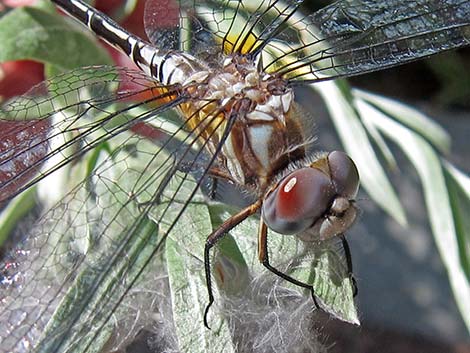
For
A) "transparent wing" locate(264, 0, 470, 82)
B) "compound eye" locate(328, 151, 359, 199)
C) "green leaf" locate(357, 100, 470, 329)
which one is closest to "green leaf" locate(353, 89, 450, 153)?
"green leaf" locate(357, 100, 470, 329)

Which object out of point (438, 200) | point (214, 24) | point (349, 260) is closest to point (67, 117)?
point (214, 24)

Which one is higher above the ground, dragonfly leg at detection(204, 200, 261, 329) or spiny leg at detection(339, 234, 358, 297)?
dragonfly leg at detection(204, 200, 261, 329)

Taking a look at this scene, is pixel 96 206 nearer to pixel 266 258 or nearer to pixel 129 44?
pixel 266 258

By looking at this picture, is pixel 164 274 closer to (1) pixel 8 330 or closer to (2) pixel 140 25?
(1) pixel 8 330

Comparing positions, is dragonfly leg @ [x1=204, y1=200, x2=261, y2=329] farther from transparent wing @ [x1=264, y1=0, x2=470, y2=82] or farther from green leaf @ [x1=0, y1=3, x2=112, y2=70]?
green leaf @ [x1=0, y1=3, x2=112, y2=70]

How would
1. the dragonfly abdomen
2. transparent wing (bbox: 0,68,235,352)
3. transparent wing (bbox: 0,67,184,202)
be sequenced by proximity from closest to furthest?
transparent wing (bbox: 0,68,235,352), transparent wing (bbox: 0,67,184,202), the dragonfly abdomen

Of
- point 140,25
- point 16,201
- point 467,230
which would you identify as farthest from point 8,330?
point 467,230
